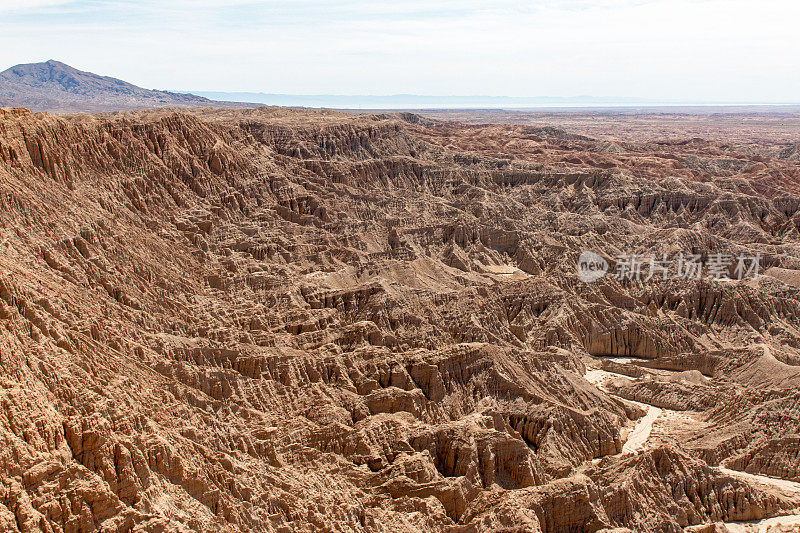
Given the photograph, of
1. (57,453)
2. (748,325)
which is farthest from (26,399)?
(748,325)

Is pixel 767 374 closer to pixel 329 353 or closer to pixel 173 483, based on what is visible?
pixel 329 353

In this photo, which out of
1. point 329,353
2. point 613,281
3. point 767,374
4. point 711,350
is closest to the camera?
point 329,353

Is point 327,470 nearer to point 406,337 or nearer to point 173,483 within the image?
point 173,483

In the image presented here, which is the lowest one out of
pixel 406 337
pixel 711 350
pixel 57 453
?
pixel 711 350

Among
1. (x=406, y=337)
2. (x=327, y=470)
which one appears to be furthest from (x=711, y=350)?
(x=327, y=470)

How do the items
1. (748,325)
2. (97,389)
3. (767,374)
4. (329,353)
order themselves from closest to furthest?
1. (97,389)
2. (329,353)
3. (767,374)
4. (748,325)

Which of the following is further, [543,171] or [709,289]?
[543,171]

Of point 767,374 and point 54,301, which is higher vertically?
point 54,301
